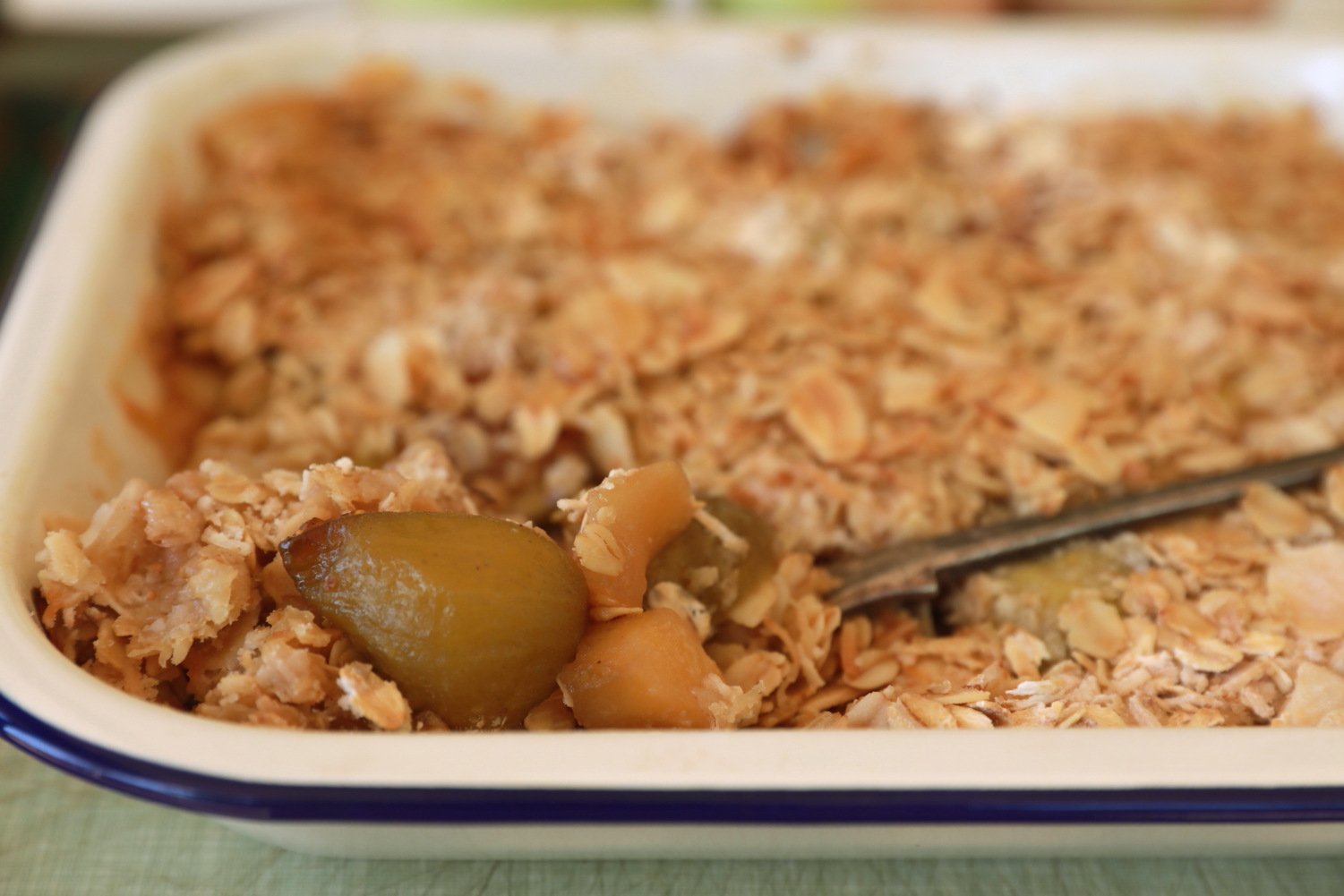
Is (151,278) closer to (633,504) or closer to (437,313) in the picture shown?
(437,313)

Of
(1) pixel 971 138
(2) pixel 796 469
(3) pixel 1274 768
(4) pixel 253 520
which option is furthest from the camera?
(1) pixel 971 138

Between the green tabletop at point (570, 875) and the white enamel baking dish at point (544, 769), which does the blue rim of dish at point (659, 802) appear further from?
the green tabletop at point (570, 875)

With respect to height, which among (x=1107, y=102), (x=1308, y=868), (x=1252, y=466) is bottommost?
(x=1308, y=868)

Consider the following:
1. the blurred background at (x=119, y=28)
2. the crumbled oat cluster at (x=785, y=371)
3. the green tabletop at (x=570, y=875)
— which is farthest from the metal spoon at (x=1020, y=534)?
the blurred background at (x=119, y=28)

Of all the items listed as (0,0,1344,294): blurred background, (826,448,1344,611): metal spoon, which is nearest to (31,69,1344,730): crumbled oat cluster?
(826,448,1344,611): metal spoon

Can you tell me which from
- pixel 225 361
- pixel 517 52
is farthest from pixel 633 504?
pixel 517 52

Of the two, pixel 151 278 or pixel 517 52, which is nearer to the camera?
pixel 151 278

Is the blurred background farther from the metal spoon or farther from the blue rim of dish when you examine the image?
the blue rim of dish
